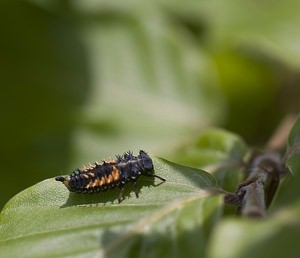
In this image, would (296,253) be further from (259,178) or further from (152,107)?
(152,107)

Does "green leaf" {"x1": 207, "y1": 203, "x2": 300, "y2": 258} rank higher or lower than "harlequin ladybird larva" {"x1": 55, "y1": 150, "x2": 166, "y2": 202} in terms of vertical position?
higher

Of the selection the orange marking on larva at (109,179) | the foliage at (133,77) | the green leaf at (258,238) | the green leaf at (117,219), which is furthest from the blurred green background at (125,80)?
the green leaf at (258,238)

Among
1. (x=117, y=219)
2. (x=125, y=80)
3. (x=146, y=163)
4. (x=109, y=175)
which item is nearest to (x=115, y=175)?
(x=109, y=175)

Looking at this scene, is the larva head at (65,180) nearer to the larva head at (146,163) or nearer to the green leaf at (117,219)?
the green leaf at (117,219)

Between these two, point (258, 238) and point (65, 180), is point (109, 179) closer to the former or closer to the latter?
point (65, 180)

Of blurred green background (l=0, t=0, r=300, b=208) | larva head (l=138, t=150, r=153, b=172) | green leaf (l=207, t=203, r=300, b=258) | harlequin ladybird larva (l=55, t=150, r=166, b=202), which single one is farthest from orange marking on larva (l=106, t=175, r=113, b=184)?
blurred green background (l=0, t=0, r=300, b=208)

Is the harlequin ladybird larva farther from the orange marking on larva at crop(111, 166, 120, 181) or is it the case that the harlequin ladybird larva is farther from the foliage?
the foliage
